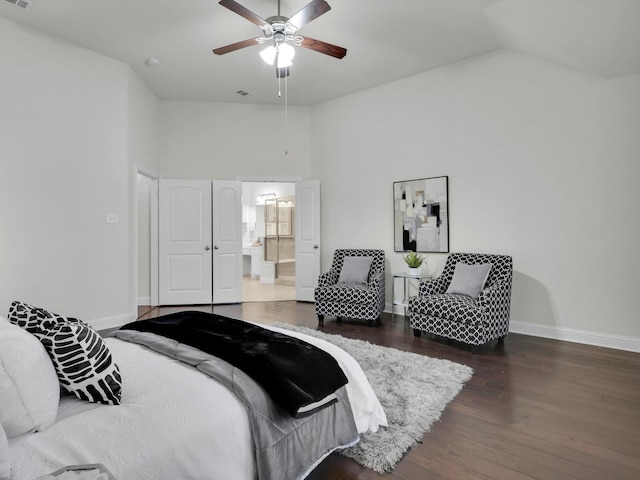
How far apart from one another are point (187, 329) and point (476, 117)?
4076mm

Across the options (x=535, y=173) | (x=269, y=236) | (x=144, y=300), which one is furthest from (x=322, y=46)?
(x=269, y=236)

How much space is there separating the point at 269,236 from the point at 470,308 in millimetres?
6115

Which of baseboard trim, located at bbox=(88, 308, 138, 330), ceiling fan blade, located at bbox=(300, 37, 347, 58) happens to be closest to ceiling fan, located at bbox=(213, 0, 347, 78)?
ceiling fan blade, located at bbox=(300, 37, 347, 58)

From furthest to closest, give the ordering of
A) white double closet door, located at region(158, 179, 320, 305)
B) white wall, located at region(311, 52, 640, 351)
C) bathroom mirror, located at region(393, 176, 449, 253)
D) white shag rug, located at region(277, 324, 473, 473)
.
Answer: white double closet door, located at region(158, 179, 320, 305), bathroom mirror, located at region(393, 176, 449, 253), white wall, located at region(311, 52, 640, 351), white shag rug, located at region(277, 324, 473, 473)

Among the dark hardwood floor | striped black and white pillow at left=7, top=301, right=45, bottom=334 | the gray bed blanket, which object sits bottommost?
the dark hardwood floor

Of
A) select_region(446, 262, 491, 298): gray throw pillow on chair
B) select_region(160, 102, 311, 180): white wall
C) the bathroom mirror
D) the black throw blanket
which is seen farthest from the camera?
select_region(160, 102, 311, 180): white wall

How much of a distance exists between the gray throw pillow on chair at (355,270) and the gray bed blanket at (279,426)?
315cm

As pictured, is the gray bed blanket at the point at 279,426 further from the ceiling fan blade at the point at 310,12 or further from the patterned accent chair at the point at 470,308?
the ceiling fan blade at the point at 310,12

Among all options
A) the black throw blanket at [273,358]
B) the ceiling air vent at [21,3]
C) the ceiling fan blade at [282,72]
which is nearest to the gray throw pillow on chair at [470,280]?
the black throw blanket at [273,358]

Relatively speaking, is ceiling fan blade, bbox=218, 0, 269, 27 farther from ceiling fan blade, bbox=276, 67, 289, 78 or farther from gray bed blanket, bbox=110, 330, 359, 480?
gray bed blanket, bbox=110, 330, 359, 480

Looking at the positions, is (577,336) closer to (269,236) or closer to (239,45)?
(239,45)

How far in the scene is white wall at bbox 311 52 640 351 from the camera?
144 inches

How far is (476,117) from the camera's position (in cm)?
454

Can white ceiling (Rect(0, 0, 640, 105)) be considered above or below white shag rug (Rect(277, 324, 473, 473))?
above
